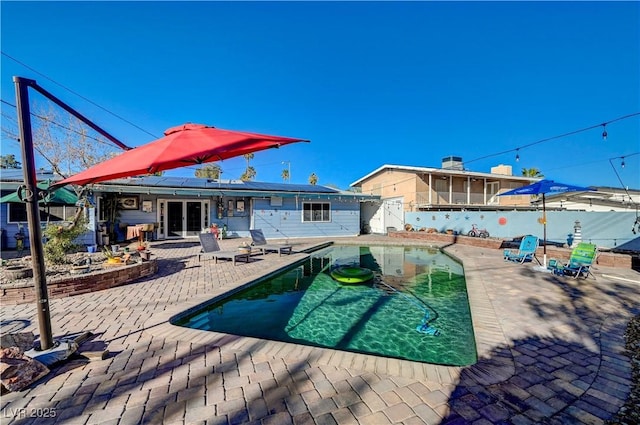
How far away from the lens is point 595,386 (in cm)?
262

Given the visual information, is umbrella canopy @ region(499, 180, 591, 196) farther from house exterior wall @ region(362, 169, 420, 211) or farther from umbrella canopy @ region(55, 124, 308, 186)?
house exterior wall @ region(362, 169, 420, 211)

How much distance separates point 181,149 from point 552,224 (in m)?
16.2

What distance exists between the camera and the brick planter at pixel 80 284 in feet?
16.4

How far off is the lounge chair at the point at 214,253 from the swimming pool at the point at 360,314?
179 cm

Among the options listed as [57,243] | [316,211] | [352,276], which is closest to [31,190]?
[57,243]

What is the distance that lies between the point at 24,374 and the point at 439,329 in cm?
545

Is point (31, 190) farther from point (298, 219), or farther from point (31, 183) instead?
point (298, 219)

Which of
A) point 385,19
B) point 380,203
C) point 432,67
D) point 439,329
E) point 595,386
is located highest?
point 432,67

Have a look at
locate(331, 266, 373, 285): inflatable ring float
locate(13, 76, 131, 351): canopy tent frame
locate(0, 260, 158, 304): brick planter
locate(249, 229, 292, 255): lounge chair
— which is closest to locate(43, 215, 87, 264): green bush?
locate(0, 260, 158, 304): brick planter

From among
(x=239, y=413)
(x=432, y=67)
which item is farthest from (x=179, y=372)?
(x=432, y=67)

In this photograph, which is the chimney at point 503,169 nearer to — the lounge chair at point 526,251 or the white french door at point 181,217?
the lounge chair at point 526,251

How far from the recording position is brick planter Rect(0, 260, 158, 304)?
197 inches

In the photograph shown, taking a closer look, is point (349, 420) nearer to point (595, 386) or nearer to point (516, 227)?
point (595, 386)

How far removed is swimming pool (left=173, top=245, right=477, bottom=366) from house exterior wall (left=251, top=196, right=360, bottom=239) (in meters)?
8.05
